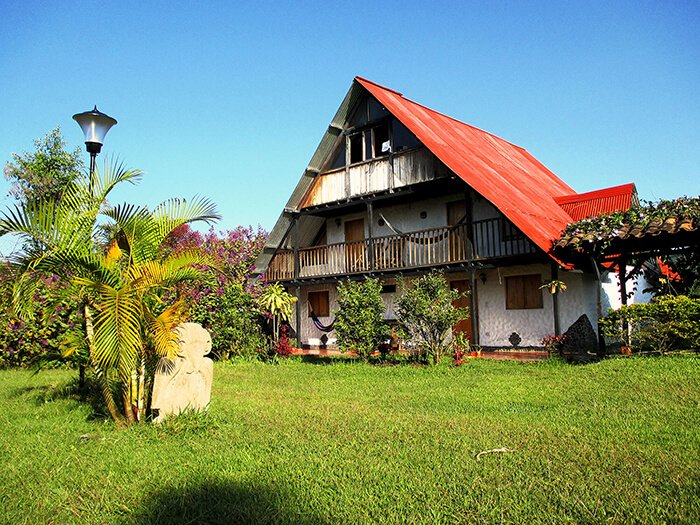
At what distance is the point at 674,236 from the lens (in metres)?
11.4

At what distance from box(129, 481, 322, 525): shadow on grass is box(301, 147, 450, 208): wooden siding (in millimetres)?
12879

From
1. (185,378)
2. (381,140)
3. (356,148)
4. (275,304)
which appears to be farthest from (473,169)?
(185,378)

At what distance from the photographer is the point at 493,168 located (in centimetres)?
1855

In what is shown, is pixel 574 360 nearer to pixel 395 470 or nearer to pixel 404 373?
pixel 404 373

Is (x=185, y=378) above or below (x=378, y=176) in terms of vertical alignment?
below

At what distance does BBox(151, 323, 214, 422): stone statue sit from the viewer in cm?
643

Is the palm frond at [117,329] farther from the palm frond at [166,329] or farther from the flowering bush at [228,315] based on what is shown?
the flowering bush at [228,315]

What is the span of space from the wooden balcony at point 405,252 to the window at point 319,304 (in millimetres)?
1092

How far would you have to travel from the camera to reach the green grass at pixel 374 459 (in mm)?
3869

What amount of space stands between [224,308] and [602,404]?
1090 centimetres

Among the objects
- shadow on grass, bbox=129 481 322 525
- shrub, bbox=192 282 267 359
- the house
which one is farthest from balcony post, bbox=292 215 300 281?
shadow on grass, bbox=129 481 322 525

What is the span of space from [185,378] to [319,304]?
13.9 m

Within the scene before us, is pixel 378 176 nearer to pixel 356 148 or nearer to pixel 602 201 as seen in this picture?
pixel 356 148

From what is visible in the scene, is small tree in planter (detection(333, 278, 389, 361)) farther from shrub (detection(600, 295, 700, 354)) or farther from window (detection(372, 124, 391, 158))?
window (detection(372, 124, 391, 158))
